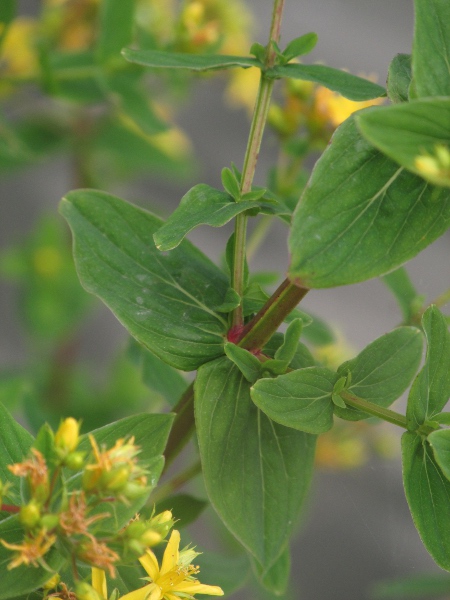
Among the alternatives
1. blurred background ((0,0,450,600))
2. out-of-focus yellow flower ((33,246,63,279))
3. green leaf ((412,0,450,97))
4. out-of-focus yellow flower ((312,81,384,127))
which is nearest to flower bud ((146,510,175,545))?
green leaf ((412,0,450,97))

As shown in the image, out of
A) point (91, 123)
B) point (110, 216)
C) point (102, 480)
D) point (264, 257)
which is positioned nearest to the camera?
point (102, 480)

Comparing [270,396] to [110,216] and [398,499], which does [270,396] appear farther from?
[398,499]

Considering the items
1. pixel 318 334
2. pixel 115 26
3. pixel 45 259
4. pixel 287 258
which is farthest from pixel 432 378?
pixel 287 258

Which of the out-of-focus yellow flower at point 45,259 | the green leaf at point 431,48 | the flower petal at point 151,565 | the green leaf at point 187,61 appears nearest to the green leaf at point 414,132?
the green leaf at point 431,48

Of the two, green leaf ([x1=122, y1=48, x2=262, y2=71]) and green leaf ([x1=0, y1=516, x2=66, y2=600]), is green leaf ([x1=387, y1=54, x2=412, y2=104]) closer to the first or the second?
green leaf ([x1=122, y1=48, x2=262, y2=71])

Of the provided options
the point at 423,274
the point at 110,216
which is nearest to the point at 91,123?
the point at 423,274

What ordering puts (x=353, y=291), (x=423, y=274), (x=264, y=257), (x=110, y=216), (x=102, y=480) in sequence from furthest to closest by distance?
(x=264, y=257) < (x=353, y=291) < (x=423, y=274) < (x=110, y=216) < (x=102, y=480)

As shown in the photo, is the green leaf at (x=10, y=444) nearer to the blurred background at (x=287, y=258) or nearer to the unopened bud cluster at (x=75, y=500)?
the unopened bud cluster at (x=75, y=500)
